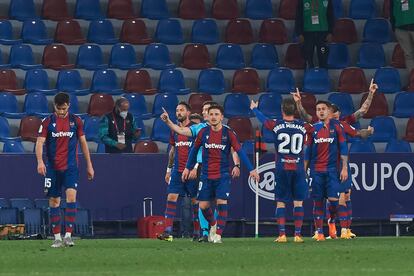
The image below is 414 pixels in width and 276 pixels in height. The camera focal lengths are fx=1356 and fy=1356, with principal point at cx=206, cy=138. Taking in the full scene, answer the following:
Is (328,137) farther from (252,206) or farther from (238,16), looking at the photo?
(238,16)

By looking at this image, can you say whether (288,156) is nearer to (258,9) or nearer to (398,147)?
(398,147)

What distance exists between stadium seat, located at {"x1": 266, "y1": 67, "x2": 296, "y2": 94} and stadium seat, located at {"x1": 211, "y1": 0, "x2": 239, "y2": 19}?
226 cm

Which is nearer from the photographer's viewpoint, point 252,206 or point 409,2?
point 252,206

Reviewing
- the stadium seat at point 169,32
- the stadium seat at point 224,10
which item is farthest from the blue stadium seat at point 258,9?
the stadium seat at point 169,32

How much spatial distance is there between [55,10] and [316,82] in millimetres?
6046

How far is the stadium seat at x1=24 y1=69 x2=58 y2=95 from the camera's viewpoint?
2828 centimetres

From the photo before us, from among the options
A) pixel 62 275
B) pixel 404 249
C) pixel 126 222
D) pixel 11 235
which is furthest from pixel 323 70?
pixel 62 275

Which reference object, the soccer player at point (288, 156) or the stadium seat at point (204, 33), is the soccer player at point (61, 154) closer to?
the soccer player at point (288, 156)

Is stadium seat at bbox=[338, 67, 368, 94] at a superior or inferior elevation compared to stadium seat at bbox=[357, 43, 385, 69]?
inferior

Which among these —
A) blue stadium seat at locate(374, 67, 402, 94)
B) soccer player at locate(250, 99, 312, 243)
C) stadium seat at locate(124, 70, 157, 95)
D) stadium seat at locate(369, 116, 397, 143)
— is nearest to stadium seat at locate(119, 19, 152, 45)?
stadium seat at locate(124, 70, 157, 95)

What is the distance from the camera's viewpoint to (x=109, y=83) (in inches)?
1126

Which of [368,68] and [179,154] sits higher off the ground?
[368,68]

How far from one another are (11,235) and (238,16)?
391 inches

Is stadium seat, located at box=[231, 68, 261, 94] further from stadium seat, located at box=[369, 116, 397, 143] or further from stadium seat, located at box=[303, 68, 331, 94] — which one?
stadium seat, located at box=[369, 116, 397, 143]
